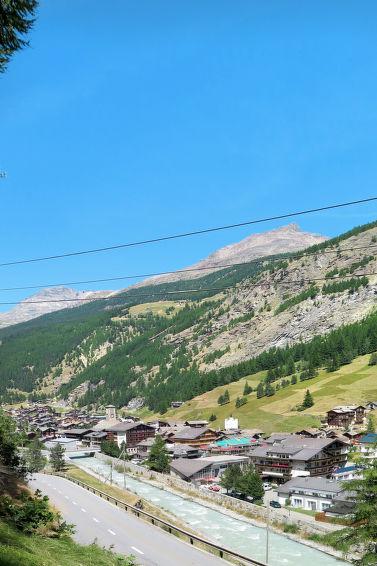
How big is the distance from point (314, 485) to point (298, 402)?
88.7m

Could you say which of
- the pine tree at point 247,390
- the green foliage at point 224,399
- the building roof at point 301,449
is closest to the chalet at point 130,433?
the green foliage at point 224,399

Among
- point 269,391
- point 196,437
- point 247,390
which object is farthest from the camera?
point 247,390

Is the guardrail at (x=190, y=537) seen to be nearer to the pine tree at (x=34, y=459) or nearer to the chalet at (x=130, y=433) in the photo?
the pine tree at (x=34, y=459)

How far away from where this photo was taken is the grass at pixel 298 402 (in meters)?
142

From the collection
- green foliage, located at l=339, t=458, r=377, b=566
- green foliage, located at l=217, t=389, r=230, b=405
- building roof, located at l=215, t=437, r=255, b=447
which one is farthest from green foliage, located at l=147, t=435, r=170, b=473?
green foliage, located at l=217, t=389, r=230, b=405

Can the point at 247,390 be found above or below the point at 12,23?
below


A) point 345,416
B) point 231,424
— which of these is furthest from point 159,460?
point 345,416

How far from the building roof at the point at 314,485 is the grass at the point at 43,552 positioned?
50.7 m

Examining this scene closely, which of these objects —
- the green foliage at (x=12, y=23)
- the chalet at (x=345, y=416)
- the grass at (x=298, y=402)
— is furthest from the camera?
the grass at (x=298, y=402)

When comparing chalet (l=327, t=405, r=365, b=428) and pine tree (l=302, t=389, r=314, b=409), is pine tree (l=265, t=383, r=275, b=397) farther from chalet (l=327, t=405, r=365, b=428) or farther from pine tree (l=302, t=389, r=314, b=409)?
chalet (l=327, t=405, r=365, b=428)

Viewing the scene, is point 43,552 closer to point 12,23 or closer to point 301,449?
point 12,23

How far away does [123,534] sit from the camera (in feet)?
144

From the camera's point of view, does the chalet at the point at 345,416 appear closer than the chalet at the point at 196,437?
Yes

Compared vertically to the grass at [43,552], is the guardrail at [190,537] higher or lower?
lower
